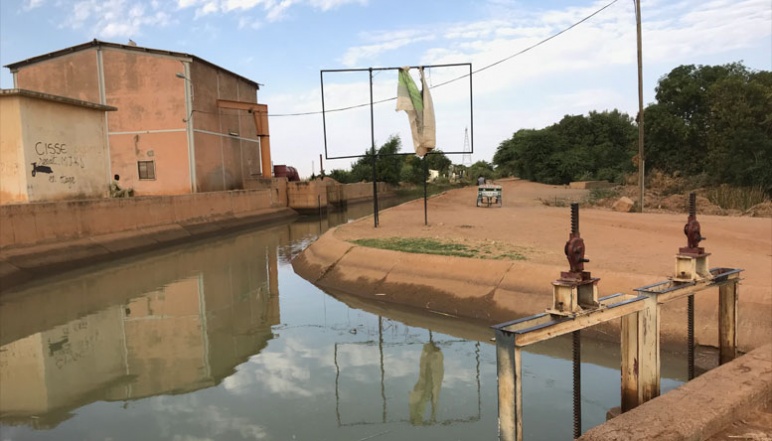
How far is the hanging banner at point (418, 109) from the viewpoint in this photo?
14453 mm

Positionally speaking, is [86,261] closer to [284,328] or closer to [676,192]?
[284,328]

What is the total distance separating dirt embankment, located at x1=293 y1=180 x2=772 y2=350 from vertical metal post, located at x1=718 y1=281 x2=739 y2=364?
130 centimetres

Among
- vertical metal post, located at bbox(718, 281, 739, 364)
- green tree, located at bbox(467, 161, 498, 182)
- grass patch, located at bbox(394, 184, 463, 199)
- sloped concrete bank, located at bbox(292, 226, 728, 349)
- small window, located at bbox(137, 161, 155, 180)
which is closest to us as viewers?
vertical metal post, located at bbox(718, 281, 739, 364)

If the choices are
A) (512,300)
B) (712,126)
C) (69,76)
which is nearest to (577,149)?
(712,126)

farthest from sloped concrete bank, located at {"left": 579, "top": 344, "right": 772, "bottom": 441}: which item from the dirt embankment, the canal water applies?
the dirt embankment

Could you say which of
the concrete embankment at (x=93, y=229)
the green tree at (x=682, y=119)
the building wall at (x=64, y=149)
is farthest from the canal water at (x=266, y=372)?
the green tree at (x=682, y=119)

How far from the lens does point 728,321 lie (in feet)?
15.7

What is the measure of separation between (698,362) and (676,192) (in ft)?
72.6

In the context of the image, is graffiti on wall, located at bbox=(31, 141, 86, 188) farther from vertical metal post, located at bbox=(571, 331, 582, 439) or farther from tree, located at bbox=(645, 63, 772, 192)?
tree, located at bbox=(645, 63, 772, 192)

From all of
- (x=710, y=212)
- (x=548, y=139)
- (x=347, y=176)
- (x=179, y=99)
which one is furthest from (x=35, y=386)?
(x=347, y=176)

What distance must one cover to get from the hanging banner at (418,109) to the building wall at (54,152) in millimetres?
10781

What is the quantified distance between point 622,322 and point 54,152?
17438 millimetres

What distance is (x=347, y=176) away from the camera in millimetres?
62438

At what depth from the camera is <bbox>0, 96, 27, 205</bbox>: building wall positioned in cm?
1491
